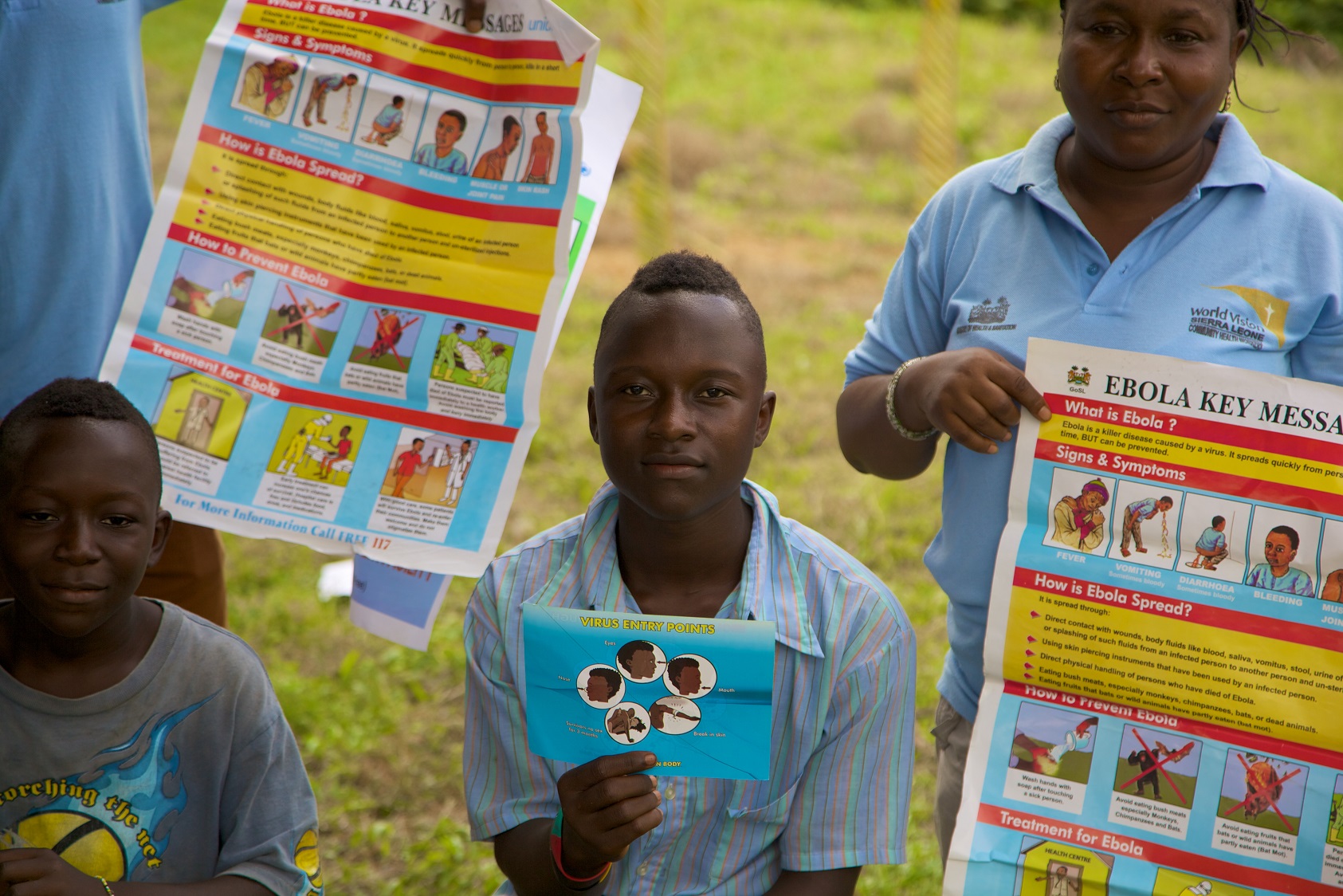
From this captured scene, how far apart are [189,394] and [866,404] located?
125cm

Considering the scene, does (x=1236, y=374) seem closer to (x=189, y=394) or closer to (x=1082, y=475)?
(x=1082, y=475)

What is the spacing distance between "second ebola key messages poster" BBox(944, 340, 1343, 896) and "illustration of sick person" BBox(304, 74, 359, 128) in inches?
54.2

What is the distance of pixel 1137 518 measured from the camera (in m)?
1.80

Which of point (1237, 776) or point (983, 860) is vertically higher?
point (1237, 776)

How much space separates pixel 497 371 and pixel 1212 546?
1245 millimetres

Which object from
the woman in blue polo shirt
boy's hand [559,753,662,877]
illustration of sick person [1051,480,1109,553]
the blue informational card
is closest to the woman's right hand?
the woman in blue polo shirt

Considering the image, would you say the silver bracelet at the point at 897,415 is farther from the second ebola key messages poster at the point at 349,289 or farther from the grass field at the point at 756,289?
the grass field at the point at 756,289

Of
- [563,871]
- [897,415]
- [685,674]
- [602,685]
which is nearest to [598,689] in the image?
[602,685]

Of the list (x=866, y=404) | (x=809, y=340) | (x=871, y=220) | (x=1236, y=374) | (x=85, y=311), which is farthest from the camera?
(x=871, y=220)

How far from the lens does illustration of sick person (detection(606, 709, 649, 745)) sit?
1690 mm

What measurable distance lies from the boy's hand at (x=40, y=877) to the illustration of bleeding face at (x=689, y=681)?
88cm

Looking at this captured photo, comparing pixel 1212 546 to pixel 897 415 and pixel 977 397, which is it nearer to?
pixel 977 397

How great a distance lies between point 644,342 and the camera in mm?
1825

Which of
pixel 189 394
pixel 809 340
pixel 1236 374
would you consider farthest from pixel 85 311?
pixel 809 340
